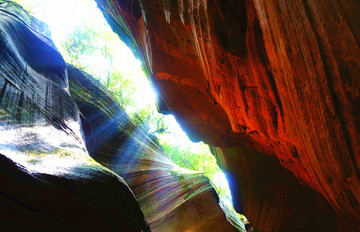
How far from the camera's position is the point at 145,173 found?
26.0ft

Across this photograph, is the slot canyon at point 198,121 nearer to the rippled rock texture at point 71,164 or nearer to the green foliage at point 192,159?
the rippled rock texture at point 71,164

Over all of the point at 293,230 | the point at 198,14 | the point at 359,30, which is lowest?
the point at 293,230

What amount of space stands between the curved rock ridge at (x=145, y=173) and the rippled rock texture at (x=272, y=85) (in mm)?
1986

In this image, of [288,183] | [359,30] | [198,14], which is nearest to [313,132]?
[359,30]

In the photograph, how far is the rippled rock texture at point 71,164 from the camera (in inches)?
74.6

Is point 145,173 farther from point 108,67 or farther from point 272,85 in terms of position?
point 108,67

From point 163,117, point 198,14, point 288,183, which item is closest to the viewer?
point 198,14

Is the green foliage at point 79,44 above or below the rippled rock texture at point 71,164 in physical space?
above

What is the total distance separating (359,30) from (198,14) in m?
2.68

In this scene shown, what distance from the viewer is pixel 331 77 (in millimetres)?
2209

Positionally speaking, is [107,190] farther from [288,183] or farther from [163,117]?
[163,117]

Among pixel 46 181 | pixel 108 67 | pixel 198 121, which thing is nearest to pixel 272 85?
pixel 46 181

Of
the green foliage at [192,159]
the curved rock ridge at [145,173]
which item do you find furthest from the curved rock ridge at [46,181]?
the green foliage at [192,159]

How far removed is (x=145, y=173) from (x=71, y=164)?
19.3ft
